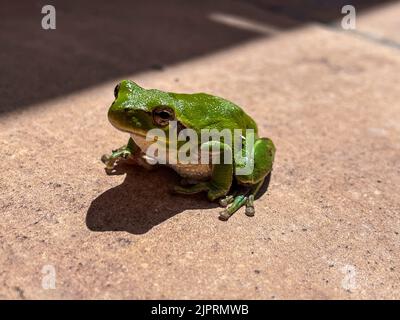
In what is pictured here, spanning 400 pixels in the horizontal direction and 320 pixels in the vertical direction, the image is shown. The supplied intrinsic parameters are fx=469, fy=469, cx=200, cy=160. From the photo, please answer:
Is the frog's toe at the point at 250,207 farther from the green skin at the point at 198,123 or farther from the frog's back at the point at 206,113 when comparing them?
the frog's back at the point at 206,113

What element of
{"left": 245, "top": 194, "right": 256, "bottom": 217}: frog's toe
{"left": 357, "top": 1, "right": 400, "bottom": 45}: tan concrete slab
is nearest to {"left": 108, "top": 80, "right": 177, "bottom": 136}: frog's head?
{"left": 245, "top": 194, "right": 256, "bottom": 217}: frog's toe

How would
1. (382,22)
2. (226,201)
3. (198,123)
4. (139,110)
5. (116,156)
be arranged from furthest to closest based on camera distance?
(382,22) < (116,156) < (226,201) < (198,123) < (139,110)

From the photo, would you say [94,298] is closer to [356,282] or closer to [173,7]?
[356,282]

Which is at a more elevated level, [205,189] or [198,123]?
[198,123]

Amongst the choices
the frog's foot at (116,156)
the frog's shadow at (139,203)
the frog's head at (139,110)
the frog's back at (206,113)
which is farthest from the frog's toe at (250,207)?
the frog's foot at (116,156)

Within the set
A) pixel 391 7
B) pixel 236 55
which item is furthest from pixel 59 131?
pixel 391 7

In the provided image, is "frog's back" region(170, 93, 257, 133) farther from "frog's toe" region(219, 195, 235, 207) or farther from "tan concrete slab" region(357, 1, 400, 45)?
"tan concrete slab" region(357, 1, 400, 45)

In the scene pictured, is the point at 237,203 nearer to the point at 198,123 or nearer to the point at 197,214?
the point at 197,214

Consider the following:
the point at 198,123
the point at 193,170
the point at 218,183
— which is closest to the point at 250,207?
the point at 218,183
